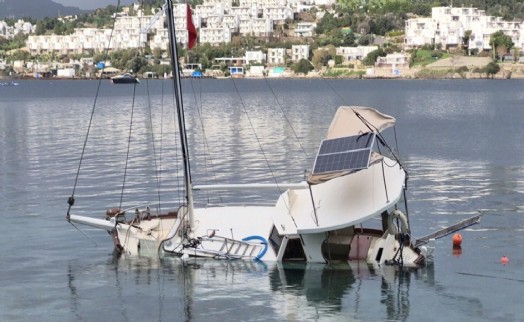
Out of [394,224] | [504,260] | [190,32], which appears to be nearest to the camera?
[394,224]

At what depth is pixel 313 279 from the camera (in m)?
32.7

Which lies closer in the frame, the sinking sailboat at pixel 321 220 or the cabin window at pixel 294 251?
the sinking sailboat at pixel 321 220

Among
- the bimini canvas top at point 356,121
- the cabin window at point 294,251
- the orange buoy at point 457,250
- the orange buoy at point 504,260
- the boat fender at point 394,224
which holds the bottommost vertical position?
the orange buoy at point 457,250

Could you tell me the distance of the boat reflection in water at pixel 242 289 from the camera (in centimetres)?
2981

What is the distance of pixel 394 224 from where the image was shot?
111 ft

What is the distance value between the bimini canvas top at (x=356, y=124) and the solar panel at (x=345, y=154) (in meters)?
0.25

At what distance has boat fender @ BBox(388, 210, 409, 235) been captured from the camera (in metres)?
32.8

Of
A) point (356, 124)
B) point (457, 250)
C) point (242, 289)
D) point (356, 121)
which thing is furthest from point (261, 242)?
point (457, 250)

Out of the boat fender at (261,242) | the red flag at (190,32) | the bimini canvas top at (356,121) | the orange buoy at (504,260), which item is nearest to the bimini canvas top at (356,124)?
the bimini canvas top at (356,121)

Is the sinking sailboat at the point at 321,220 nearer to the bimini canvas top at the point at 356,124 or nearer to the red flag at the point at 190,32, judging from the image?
the bimini canvas top at the point at 356,124

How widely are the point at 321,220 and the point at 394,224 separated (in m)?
2.57

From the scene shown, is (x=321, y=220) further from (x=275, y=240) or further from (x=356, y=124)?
(x=356, y=124)

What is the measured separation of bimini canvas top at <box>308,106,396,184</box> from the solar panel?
250 mm

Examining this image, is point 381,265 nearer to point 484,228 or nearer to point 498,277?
point 498,277
